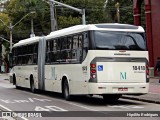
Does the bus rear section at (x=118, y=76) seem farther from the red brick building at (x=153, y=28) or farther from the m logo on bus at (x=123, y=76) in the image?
the red brick building at (x=153, y=28)

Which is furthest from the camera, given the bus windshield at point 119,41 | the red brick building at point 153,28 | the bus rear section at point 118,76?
the red brick building at point 153,28

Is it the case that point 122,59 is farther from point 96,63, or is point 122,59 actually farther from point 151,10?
point 151,10

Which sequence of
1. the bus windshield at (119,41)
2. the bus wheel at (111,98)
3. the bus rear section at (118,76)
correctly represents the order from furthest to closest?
the bus wheel at (111,98) → the bus windshield at (119,41) → the bus rear section at (118,76)

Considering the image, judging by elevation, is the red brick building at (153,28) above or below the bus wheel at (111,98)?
above

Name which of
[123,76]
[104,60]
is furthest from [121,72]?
[104,60]

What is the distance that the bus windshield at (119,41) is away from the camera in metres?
16.7

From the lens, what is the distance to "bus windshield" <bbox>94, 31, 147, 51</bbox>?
1666 centimetres

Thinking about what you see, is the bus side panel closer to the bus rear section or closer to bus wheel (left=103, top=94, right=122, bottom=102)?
the bus rear section

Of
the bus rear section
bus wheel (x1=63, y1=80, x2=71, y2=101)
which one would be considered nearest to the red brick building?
bus wheel (x1=63, y1=80, x2=71, y2=101)

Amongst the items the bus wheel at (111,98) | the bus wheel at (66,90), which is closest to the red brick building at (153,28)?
the bus wheel at (111,98)

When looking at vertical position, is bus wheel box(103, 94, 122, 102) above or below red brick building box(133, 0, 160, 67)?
below

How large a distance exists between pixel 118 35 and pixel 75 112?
4.13 meters

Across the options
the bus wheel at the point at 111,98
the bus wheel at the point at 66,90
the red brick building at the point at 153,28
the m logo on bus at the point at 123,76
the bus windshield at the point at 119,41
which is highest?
the red brick building at the point at 153,28

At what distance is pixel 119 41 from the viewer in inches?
666
